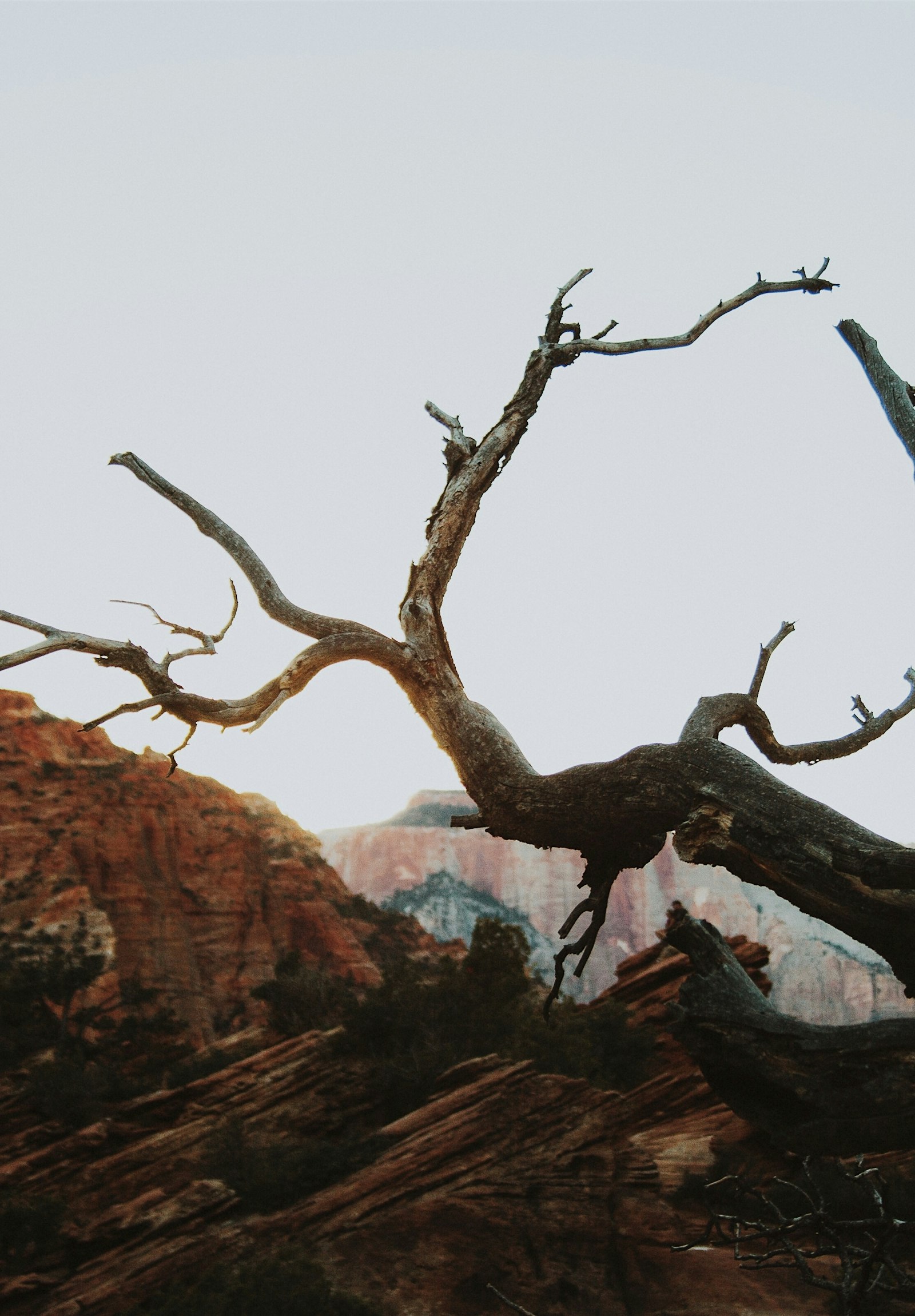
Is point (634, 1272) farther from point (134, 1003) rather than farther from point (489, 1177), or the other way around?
point (134, 1003)

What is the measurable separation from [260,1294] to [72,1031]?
632 inches

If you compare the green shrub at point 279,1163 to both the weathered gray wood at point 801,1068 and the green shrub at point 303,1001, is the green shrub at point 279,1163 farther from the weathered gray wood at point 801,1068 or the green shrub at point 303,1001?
the weathered gray wood at point 801,1068

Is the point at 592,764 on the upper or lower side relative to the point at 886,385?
lower

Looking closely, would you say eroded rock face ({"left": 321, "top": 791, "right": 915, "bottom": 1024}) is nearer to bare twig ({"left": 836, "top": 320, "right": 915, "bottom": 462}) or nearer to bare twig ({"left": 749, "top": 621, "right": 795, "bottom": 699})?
bare twig ({"left": 749, "top": 621, "right": 795, "bottom": 699})

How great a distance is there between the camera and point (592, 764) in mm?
3574

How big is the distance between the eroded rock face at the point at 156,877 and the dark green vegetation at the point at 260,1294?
61.7ft

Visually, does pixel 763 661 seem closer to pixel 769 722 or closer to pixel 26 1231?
pixel 769 722

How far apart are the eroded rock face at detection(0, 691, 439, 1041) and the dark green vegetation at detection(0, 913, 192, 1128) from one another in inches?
64.0

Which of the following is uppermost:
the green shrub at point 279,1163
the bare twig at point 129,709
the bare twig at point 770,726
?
the bare twig at point 129,709

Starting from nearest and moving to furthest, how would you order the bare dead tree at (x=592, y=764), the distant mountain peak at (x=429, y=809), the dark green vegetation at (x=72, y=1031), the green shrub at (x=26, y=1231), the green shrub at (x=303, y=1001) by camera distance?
the bare dead tree at (x=592, y=764) → the green shrub at (x=26, y=1231) → the dark green vegetation at (x=72, y=1031) → the green shrub at (x=303, y=1001) → the distant mountain peak at (x=429, y=809)

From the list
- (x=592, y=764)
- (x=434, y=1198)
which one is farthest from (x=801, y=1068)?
(x=434, y=1198)

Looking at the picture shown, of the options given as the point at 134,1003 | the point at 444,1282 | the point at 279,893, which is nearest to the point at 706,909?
the point at 279,893

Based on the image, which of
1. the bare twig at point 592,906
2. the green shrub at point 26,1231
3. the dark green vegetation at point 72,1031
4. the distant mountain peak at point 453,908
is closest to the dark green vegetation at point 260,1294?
the green shrub at point 26,1231

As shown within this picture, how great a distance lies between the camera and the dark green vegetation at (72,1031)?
1673cm
